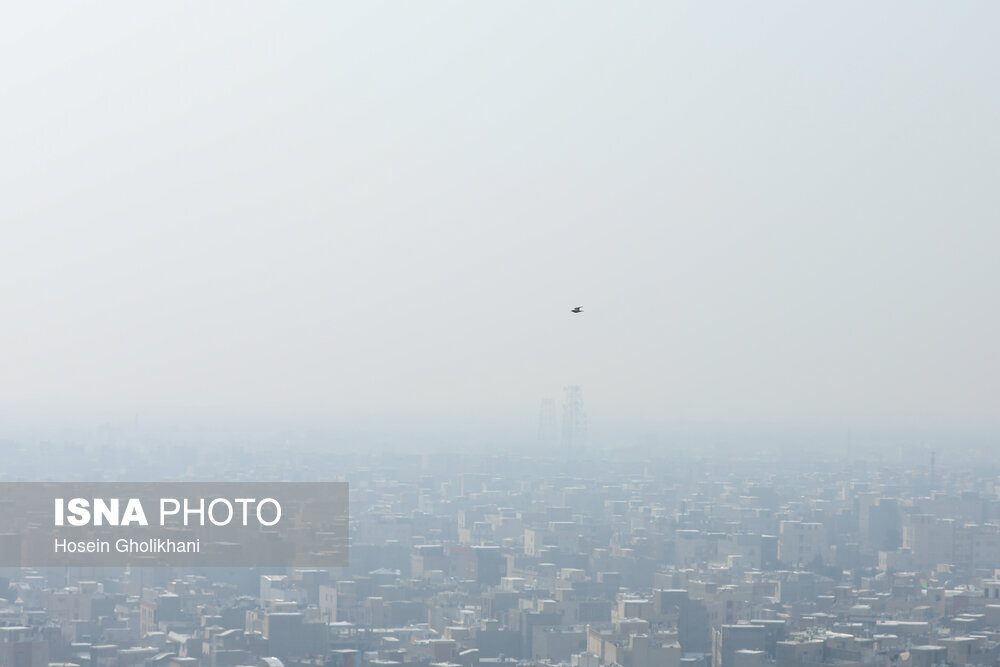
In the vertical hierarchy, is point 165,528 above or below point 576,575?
above

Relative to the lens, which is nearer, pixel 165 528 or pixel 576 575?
pixel 165 528

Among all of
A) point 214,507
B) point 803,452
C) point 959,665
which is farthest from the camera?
point 803,452

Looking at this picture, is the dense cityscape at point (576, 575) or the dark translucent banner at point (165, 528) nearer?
the dense cityscape at point (576, 575)

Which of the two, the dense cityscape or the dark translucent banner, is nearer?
the dense cityscape

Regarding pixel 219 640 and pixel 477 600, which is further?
pixel 477 600

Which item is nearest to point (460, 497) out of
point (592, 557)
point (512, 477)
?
point (512, 477)

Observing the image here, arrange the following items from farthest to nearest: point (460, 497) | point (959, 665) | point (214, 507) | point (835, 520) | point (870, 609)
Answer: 1. point (460, 497)
2. point (835, 520)
3. point (214, 507)
4. point (870, 609)
5. point (959, 665)

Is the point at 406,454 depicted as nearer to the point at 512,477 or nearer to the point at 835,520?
the point at 512,477

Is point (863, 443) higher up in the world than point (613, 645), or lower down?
higher up
